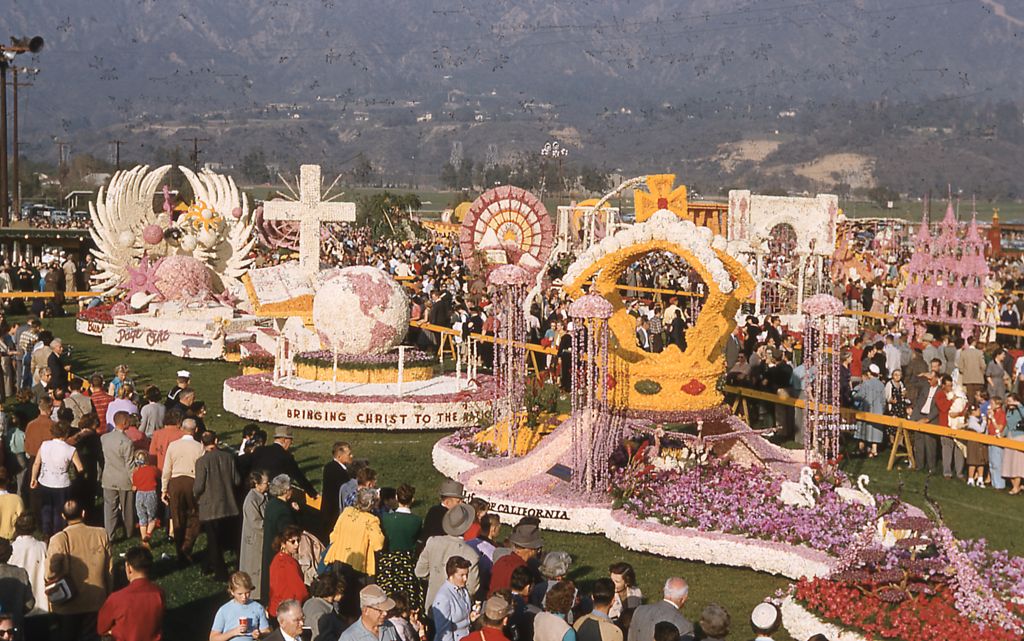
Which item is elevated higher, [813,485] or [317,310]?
[317,310]

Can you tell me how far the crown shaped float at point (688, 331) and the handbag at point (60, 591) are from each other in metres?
8.57

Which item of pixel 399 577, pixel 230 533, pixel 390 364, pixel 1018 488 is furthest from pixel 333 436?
pixel 399 577

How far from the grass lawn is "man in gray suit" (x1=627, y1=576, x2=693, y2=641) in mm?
3114

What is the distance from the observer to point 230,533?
50.3 feet

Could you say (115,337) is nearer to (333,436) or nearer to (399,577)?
(333,436)

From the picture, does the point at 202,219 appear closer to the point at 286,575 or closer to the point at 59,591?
the point at 59,591

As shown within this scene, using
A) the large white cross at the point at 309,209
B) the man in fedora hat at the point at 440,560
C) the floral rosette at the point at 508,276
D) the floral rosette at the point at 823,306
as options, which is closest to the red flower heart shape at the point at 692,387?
the floral rosette at the point at 823,306

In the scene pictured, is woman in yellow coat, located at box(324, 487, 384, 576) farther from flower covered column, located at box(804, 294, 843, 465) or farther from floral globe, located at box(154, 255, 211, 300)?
floral globe, located at box(154, 255, 211, 300)

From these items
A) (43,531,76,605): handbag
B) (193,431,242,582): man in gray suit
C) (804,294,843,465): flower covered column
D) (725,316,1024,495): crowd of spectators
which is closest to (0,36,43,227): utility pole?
(725,316,1024,495): crowd of spectators

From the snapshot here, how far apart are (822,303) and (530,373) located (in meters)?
10.3

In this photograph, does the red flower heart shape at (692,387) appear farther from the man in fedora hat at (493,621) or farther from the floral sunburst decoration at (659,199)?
the man in fedora hat at (493,621)

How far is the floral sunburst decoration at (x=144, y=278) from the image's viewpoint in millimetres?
36594

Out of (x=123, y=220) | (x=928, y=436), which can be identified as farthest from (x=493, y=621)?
(x=123, y=220)

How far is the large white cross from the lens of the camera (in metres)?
32.4
